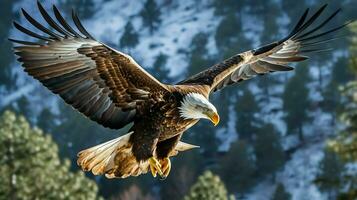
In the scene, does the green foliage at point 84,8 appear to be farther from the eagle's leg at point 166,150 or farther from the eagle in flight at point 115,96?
the eagle in flight at point 115,96

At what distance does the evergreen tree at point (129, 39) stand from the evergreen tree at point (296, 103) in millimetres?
31055

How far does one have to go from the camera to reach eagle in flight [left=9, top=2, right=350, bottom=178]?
6.65m

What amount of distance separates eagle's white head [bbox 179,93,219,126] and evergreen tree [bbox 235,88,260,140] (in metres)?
64.4

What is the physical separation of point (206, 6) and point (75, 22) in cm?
10381

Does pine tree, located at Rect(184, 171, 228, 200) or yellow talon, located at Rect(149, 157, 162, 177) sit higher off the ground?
pine tree, located at Rect(184, 171, 228, 200)

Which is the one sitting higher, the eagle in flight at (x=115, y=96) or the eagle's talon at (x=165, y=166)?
the eagle in flight at (x=115, y=96)

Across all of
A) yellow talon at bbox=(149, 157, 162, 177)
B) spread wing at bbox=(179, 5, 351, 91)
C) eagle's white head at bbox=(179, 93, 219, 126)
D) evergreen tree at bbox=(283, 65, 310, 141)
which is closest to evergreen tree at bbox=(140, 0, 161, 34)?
evergreen tree at bbox=(283, 65, 310, 141)

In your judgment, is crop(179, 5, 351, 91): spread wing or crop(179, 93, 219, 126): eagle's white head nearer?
crop(179, 93, 219, 126): eagle's white head

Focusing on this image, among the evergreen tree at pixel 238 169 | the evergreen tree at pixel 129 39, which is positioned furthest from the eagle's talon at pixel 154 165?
the evergreen tree at pixel 129 39

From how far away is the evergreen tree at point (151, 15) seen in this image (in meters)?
106

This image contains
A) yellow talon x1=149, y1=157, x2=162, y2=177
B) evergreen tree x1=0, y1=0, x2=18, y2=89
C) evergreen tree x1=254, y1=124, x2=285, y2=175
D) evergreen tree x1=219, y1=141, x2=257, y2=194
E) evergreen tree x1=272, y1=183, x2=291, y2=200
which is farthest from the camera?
evergreen tree x1=0, y1=0, x2=18, y2=89

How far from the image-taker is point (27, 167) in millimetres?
19172

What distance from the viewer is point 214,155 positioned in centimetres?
7156

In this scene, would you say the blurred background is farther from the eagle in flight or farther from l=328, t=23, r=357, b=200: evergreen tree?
the eagle in flight
